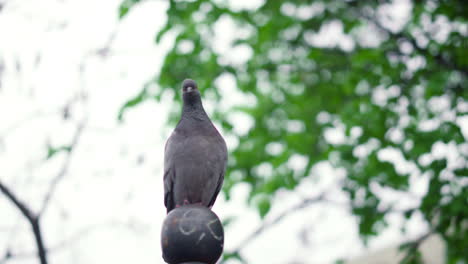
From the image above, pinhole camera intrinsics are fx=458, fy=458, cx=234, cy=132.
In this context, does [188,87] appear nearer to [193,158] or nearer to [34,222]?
[193,158]

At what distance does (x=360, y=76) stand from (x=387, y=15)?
5.02 ft

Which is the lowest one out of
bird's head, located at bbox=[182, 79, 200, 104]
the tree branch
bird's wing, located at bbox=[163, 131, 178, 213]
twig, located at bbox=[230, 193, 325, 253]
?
twig, located at bbox=[230, 193, 325, 253]

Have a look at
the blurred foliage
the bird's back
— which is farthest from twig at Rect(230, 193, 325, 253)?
the bird's back

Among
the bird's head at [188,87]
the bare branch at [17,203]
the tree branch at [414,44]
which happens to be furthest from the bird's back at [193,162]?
the tree branch at [414,44]

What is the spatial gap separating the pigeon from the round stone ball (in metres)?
0.16

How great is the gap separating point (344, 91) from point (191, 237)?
12.2ft

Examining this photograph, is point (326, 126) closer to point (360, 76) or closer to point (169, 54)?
point (360, 76)

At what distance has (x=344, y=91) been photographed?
16.4 ft

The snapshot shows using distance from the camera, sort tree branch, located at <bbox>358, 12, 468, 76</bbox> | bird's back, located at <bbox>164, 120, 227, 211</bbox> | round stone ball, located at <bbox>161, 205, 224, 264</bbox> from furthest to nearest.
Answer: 1. tree branch, located at <bbox>358, 12, 468, 76</bbox>
2. bird's back, located at <bbox>164, 120, 227, 211</bbox>
3. round stone ball, located at <bbox>161, 205, 224, 264</bbox>

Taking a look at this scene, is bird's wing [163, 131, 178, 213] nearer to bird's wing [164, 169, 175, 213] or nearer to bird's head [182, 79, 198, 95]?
bird's wing [164, 169, 175, 213]

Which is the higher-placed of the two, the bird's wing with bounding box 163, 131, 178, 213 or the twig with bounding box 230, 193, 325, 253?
the bird's wing with bounding box 163, 131, 178, 213

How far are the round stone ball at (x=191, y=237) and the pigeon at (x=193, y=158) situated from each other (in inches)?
6.3

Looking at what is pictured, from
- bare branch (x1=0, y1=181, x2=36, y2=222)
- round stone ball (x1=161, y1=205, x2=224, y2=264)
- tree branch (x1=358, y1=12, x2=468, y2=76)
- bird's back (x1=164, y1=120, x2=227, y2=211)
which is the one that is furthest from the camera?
tree branch (x1=358, y1=12, x2=468, y2=76)

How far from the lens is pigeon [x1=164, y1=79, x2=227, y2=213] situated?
72.1 inches
